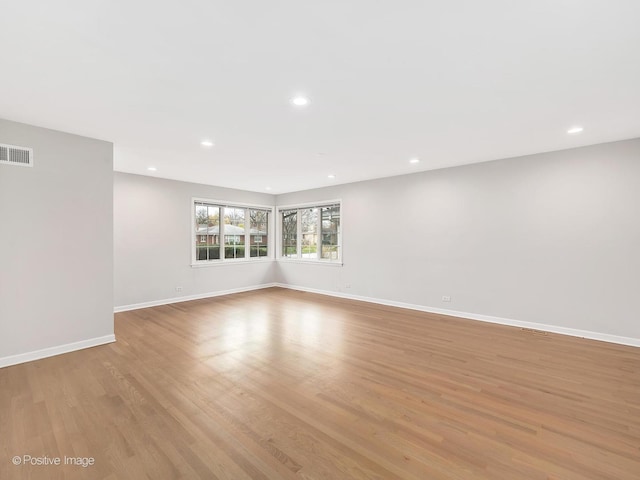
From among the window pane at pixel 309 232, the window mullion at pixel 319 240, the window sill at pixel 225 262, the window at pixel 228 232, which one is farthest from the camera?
the window pane at pixel 309 232

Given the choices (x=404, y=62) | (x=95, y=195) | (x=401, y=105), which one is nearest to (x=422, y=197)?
(x=401, y=105)

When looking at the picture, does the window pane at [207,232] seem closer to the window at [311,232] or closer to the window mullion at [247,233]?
the window mullion at [247,233]

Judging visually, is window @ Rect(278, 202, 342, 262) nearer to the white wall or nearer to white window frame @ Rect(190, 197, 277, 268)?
white window frame @ Rect(190, 197, 277, 268)

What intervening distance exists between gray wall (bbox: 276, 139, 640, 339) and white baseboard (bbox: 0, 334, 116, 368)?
4651 mm

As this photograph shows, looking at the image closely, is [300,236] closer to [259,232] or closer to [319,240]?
[319,240]

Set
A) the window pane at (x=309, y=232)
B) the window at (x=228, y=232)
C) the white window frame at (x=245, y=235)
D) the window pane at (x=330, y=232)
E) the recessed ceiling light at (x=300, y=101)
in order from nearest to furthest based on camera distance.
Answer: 1. the recessed ceiling light at (x=300, y=101)
2. the white window frame at (x=245, y=235)
3. the window at (x=228, y=232)
4. the window pane at (x=330, y=232)
5. the window pane at (x=309, y=232)

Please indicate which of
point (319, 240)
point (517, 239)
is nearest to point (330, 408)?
point (517, 239)

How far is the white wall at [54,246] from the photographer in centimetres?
307

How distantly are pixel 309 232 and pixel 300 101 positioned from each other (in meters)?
5.14

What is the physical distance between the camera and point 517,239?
4.46 m

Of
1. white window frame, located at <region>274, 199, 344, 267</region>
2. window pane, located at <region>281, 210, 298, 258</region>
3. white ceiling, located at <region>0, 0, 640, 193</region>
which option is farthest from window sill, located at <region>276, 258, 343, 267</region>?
white ceiling, located at <region>0, 0, 640, 193</region>

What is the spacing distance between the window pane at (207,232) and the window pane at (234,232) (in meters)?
0.23

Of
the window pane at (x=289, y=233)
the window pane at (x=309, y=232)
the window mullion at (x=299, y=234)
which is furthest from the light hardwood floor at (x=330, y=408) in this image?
the window pane at (x=289, y=233)

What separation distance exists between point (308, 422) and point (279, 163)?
12.7 ft
